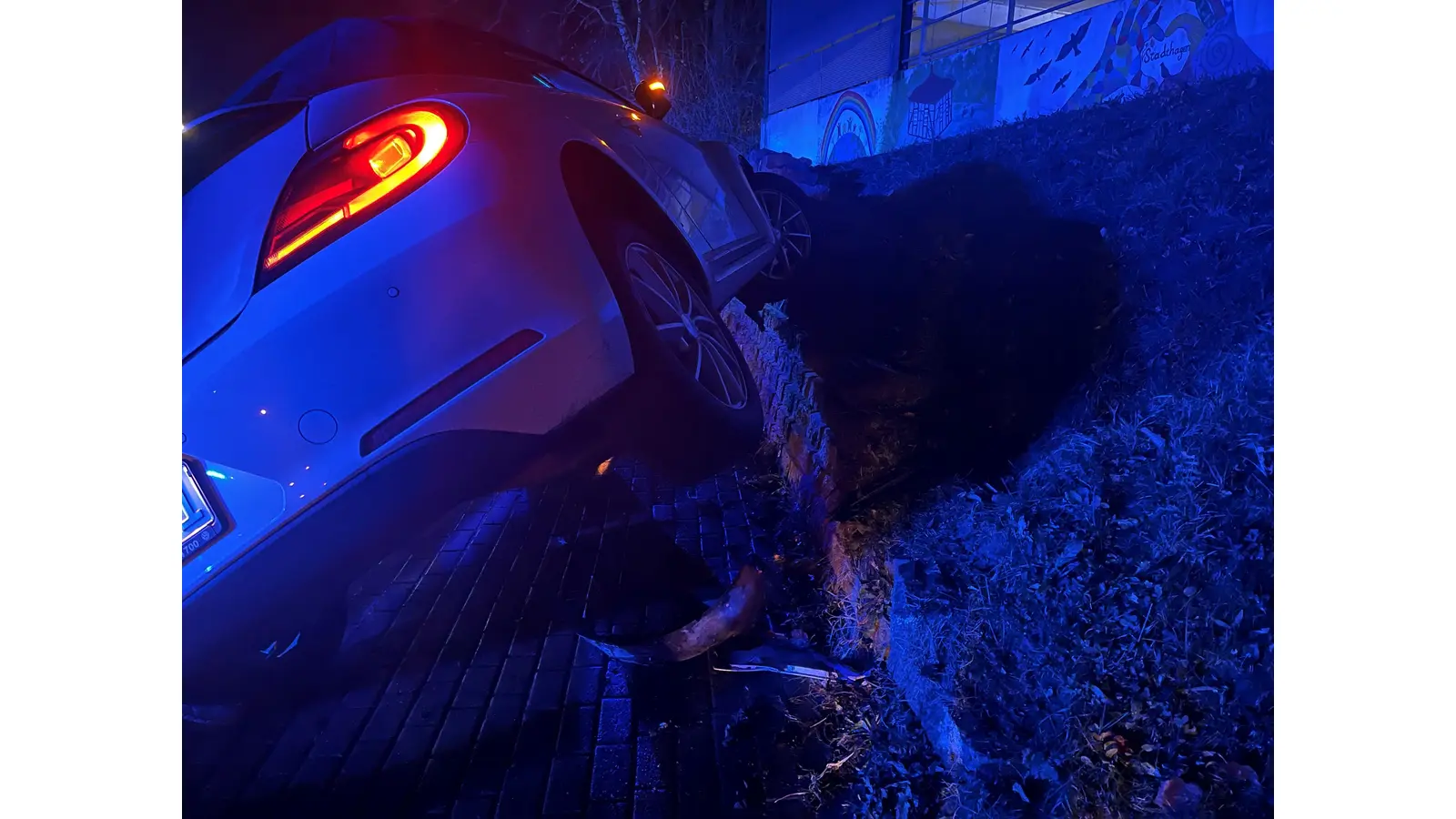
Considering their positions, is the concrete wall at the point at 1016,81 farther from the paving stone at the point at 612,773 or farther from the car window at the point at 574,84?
the paving stone at the point at 612,773

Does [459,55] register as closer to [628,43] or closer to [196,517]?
[628,43]

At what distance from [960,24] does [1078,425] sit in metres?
1.13

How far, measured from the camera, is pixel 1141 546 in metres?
1.25

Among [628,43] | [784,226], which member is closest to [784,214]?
[784,226]

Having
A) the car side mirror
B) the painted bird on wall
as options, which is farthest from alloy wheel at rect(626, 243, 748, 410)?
the painted bird on wall

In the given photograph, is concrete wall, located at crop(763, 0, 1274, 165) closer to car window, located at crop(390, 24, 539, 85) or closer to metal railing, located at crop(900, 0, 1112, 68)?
metal railing, located at crop(900, 0, 1112, 68)

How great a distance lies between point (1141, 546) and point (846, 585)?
1.98ft

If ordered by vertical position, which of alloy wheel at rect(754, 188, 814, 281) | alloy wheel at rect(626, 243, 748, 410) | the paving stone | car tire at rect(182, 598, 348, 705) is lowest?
the paving stone

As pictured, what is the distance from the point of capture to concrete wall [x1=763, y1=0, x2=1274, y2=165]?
1.47 metres

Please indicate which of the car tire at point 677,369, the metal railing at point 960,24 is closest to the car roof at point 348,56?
the car tire at point 677,369

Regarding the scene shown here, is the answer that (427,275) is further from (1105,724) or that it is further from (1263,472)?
(1263,472)

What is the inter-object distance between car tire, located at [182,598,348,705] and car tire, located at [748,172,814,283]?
1206mm

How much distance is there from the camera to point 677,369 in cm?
141
